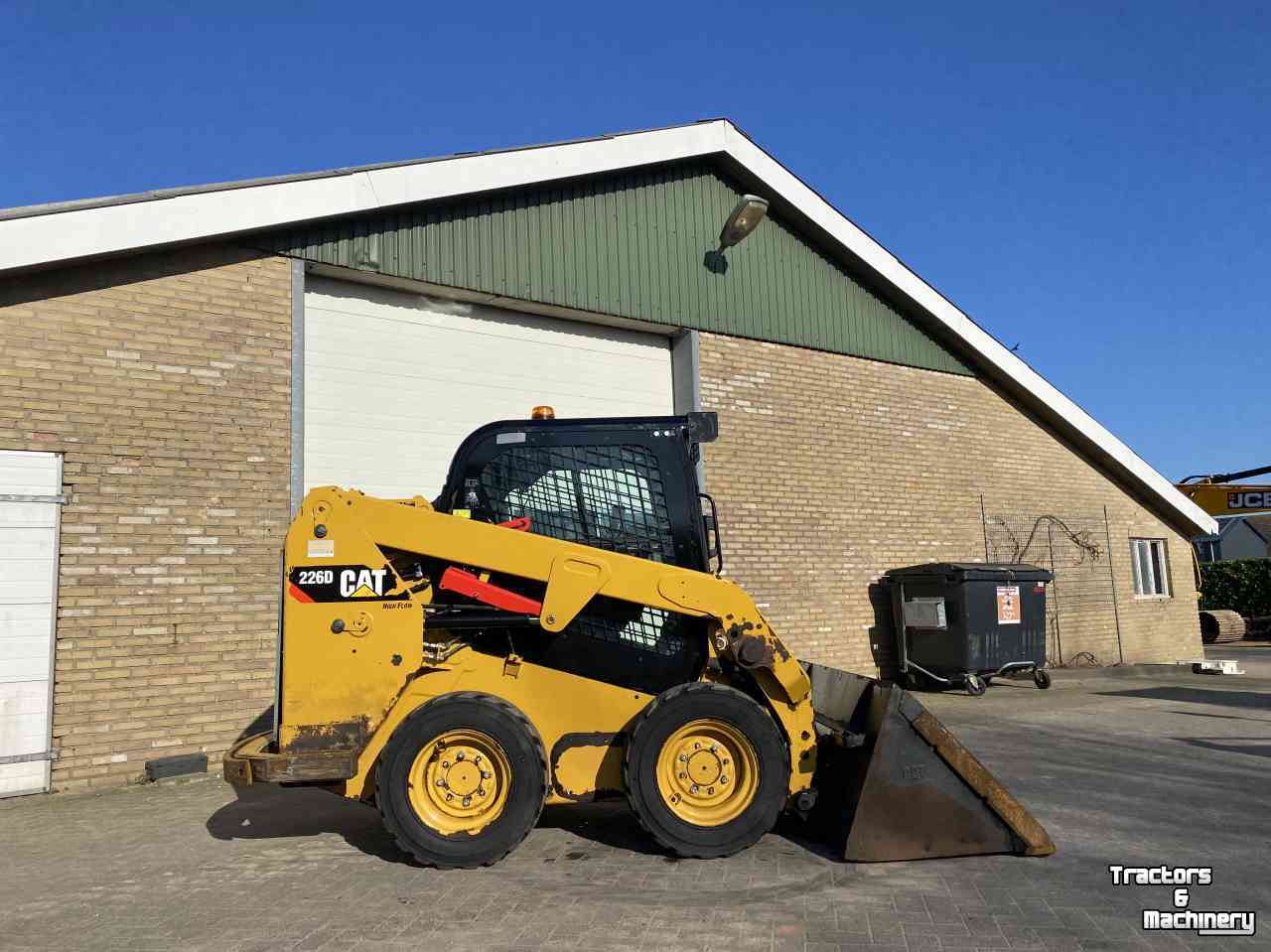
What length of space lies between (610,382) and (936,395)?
18.5 feet

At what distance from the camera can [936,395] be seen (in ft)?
43.1

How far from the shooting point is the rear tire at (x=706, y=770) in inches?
180

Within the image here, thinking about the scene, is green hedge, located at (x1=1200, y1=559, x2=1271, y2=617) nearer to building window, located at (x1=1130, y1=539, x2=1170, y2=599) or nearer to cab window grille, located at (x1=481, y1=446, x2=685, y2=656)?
building window, located at (x1=1130, y1=539, x2=1170, y2=599)

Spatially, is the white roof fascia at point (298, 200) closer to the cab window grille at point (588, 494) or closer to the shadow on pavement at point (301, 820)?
the cab window grille at point (588, 494)

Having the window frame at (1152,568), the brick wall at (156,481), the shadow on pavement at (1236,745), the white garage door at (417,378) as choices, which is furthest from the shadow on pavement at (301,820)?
the window frame at (1152,568)

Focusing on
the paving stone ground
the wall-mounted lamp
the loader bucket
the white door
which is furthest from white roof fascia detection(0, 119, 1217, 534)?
the loader bucket

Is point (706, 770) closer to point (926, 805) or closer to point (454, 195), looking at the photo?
point (926, 805)

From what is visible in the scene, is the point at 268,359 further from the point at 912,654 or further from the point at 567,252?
the point at 912,654

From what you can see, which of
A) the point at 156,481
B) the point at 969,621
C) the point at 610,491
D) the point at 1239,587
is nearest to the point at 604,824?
the point at 610,491

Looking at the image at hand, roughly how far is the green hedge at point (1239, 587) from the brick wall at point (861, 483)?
14.9 m

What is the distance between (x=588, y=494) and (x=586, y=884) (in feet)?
6.96

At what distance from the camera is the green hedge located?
1026 inches

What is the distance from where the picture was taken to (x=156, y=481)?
722cm

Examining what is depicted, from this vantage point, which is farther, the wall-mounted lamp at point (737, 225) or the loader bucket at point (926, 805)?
the wall-mounted lamp at point (737, 225)
